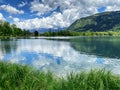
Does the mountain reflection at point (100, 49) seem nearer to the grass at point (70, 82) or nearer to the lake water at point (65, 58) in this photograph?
the lake water at point (65, 58)

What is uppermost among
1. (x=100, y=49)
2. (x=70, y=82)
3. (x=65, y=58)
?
(x=70, y=82)

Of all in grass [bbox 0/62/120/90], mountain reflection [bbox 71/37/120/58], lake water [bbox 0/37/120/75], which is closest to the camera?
grass [bbox 0/62/120/90]

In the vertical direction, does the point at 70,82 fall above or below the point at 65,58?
above

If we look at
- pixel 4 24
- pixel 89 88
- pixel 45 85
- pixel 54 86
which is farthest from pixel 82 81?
pixel 4 24

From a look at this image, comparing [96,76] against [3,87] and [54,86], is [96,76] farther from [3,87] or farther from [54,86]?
[3,87]

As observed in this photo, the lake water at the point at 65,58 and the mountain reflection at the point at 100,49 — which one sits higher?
the lake water at the point at 65,58

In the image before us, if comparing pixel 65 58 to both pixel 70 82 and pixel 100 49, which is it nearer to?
pixel 100 49

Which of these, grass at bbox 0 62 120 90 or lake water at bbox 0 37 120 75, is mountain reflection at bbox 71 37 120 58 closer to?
lake water at bbox 0 37 120 75

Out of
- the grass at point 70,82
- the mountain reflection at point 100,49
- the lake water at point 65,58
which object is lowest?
the mountain reflection at point 100,49

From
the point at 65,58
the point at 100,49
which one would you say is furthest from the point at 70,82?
the point at 100,49

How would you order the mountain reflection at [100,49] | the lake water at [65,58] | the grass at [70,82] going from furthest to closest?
the mountain reflection at [100,49] < the lake water at [65,58] < the grass at [70,82]

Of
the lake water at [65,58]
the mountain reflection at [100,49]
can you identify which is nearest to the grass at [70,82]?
the lake water at [65,58]

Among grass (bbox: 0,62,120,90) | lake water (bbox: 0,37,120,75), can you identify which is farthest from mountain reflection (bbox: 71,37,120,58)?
grass (bbox: 0,62,120,90)

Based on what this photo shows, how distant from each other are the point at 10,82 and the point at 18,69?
2050 millimetres
